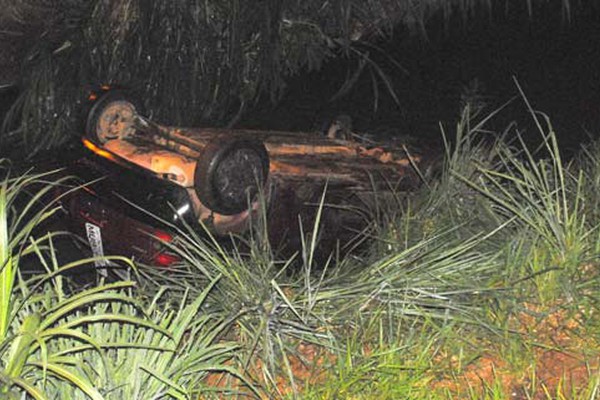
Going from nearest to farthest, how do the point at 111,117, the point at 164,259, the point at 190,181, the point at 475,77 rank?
the point at 164,259
the point at 190,181
the point at 111,117
the point at 475,77

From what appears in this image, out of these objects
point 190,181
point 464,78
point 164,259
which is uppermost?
point 190,181

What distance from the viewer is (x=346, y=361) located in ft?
12.6

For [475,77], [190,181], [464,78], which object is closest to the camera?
[190,181]

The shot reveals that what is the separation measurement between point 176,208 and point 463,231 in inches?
66.7

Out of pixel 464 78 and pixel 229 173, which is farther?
pixel 464 78

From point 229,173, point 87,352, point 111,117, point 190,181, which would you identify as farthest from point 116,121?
point 87,352

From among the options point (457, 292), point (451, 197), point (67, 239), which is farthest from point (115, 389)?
point (67, 239)

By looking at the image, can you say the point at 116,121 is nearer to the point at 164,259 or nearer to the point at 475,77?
the point at 164,259

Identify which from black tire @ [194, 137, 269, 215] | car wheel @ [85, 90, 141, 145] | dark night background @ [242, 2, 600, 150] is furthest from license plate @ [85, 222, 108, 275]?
dark night background @ [242, 2, 600, 150]

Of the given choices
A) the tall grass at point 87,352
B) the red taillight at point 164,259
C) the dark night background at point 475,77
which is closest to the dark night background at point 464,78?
the dark night background at point 475,77

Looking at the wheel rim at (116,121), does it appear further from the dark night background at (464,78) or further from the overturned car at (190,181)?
the dark night background at (464,78)

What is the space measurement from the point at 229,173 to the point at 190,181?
0.39 metres

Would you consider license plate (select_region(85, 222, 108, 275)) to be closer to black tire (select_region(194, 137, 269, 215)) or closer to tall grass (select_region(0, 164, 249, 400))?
black tire (select_region(194, 137, 269, 215))

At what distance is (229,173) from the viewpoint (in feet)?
18.1
